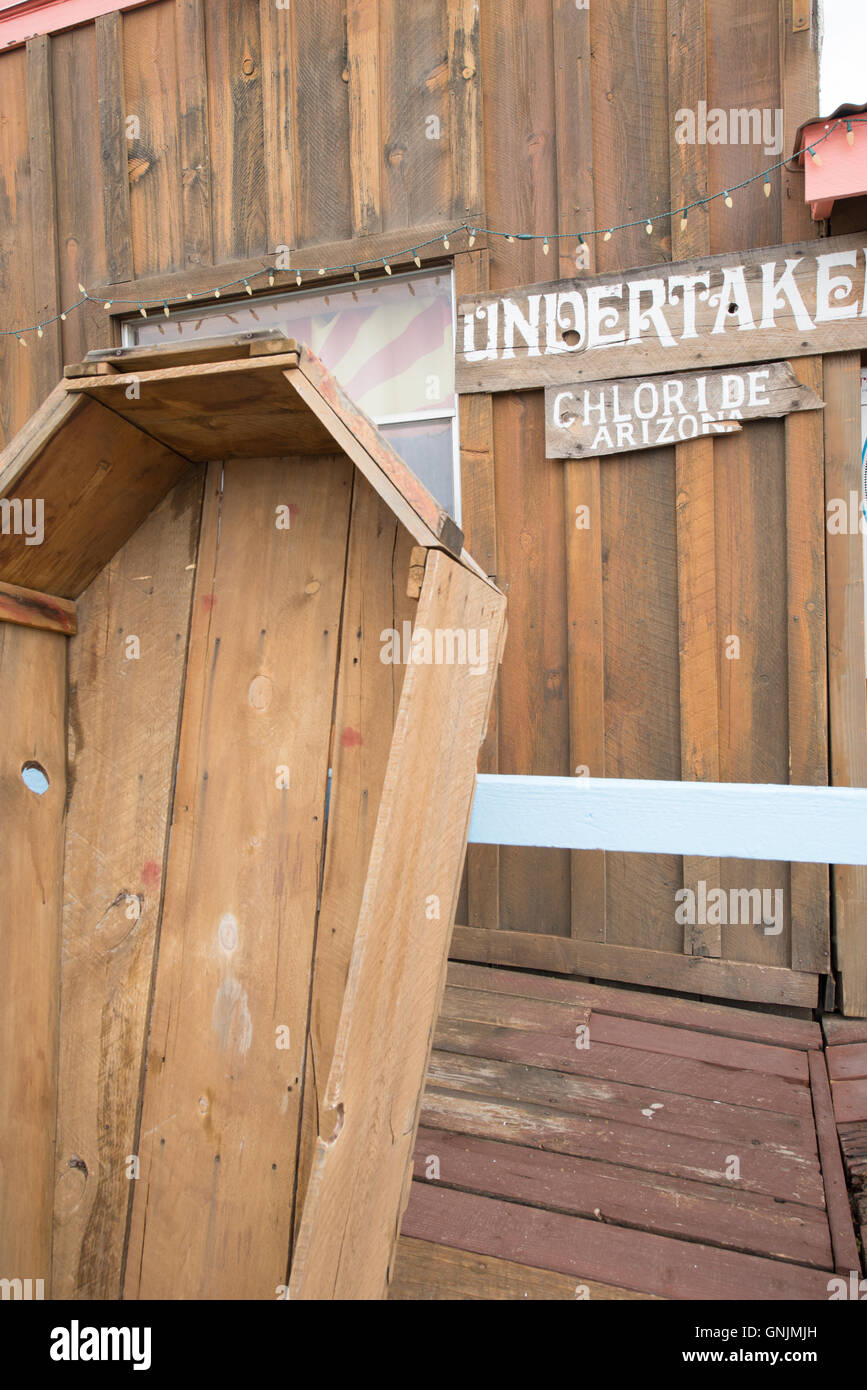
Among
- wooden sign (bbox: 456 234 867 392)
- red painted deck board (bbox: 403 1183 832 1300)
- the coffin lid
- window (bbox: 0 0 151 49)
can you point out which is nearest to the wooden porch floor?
red painted deck board (bbox: 403 1183 832 1300)

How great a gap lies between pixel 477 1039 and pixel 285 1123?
141 cm

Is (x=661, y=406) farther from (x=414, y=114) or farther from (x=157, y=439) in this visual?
(x=157, y=439)

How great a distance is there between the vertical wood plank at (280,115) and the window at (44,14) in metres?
0.73

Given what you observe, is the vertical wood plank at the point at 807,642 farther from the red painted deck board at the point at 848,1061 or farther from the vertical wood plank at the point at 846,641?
the red painted deck board at the point at 848,1061

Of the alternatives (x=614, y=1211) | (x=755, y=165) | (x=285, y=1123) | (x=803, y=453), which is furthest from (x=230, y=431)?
(x=755, y=165)

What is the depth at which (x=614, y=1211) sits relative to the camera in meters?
2.00

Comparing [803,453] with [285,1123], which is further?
[803,453]

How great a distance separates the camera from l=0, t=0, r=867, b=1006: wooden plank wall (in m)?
3.24

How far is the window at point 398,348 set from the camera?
3.74 metres

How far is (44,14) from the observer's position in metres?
4.17

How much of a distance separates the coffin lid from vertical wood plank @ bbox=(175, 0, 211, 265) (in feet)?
8.88

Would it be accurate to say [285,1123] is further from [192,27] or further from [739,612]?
[192,27]

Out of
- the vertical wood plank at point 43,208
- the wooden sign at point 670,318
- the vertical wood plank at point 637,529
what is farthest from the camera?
the vertical wood plank at point 43,208

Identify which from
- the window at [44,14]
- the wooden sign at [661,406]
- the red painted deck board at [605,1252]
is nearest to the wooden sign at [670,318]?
the wooden sign at [661,406]
